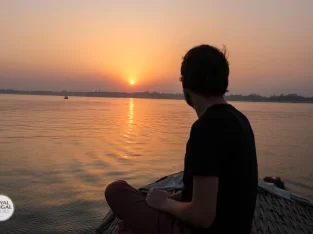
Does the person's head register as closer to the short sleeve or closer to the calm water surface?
the short sleeve

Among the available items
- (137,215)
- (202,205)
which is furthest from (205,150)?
(137,215)

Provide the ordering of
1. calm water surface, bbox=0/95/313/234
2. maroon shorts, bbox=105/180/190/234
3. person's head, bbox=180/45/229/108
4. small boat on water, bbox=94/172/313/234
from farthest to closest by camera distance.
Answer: calm water surface, bbox=0/95/313/234, small boat on water, bbox=94/172/313/234, maroon shorts, bbox=105/180/190/234, person's head, bbox=180/45/229/108

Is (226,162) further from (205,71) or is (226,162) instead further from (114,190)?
(114,190)

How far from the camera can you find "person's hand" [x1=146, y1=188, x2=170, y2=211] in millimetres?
2352

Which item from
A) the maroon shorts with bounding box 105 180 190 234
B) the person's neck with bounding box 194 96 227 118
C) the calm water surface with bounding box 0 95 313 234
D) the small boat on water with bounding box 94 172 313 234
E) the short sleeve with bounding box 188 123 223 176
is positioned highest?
the person's neck with bounding box 194 96 227 118

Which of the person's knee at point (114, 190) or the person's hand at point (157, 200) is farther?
the person's knee at point (114, 190)

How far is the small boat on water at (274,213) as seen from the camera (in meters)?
4.08

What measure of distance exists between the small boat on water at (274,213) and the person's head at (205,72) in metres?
2.18

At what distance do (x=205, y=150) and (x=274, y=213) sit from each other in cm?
312

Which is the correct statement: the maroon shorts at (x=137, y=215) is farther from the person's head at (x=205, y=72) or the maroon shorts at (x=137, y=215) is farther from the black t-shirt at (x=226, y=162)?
the person's head at (x=205, y=72)

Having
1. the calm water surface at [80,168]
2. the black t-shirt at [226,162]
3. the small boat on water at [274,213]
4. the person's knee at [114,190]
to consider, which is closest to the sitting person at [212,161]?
the black t-shirt at [226,162]

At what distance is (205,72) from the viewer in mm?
1991

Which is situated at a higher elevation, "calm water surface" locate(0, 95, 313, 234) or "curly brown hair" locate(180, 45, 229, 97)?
"curly brown hair" locate(180, 45, 229, 97)

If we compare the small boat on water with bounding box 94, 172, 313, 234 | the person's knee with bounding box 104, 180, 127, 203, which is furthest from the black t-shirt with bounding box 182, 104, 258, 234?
the small boat on water with bounding box 94, 172, 313, 234
